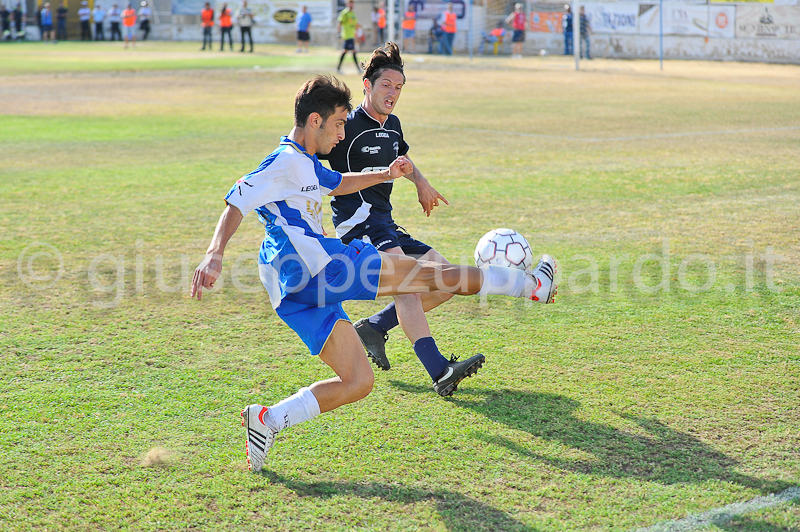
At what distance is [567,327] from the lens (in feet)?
16.6

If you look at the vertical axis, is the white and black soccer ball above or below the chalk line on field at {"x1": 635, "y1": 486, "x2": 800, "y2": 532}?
above

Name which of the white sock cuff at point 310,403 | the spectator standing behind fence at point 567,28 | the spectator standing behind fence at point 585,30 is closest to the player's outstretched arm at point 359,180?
the white sock cuff at point 310,403

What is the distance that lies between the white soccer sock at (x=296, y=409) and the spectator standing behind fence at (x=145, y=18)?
47.2 metres

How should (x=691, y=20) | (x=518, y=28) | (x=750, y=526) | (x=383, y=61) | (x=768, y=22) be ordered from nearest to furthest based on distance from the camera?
(x=750, y=526) < (x=383, y=61) < (x=768, y=22) < (x=691, y=20) < (x=518, y=28)

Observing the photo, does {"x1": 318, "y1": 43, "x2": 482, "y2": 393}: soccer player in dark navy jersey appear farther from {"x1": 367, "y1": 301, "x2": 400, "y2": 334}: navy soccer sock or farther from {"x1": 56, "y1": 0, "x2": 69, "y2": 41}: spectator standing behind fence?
{"x1": 56, "y1": 0, "x2": 69, "y2": 41}: spectator standing behind fence

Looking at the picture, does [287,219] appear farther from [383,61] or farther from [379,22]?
[379,22]

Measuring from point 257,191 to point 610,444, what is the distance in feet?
6.29

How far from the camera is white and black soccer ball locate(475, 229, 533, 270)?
4.75m

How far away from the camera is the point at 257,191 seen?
133 inches

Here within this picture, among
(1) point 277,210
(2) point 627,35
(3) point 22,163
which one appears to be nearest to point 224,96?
(3) point 22,163

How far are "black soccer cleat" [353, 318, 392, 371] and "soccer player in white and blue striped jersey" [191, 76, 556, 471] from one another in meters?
0.93

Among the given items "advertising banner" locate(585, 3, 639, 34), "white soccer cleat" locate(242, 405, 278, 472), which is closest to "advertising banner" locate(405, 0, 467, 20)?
"advertising banner" locate(585, 3, 639, 34)

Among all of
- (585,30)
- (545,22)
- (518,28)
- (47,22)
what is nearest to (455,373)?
(585,30)

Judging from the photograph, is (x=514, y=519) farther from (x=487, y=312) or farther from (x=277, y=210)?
(x=487, y=312)
